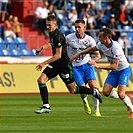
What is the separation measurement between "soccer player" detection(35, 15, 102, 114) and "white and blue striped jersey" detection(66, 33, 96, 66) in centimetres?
113

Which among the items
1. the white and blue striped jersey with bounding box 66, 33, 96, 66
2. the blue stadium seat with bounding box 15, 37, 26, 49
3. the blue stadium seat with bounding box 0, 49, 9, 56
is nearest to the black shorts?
the white and blue striped jersey with bounding box 66, 33, 96, 66

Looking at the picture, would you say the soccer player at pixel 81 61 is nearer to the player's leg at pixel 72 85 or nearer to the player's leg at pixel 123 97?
the player's leg at pixel 72 85

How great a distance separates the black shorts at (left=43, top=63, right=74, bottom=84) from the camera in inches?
591

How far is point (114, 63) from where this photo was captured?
14.7m

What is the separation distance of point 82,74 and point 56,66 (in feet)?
4.64

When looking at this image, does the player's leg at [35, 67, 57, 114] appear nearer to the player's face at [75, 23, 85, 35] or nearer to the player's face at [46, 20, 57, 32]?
the player's face at [46, 20, 57, 32]

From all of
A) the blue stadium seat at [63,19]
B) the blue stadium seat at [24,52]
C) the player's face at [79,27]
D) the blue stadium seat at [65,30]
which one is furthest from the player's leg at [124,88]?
the blue stadium seat at [63,19]

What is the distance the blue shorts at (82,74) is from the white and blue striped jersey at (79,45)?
124 mm

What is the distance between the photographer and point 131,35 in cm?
2992

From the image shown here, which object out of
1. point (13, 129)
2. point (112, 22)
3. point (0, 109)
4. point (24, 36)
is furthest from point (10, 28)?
point (13, 129)

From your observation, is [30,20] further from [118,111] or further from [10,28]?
[118,111]

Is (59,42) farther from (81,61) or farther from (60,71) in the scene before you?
(81,61)

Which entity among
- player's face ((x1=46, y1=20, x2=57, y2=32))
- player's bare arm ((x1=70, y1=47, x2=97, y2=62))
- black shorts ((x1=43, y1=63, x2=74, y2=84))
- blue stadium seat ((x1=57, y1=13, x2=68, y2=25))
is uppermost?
player's face ((x1=46, y1=20, x2=57, y2=32))

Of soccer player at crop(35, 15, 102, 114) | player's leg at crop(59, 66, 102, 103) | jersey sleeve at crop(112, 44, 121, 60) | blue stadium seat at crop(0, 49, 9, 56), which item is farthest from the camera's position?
blue stadium seat at crop(0, 49, 9, 56)
